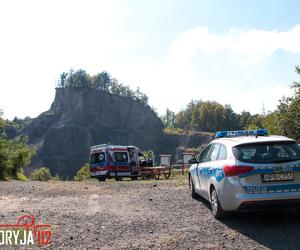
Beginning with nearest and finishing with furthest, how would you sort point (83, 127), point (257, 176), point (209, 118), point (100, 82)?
point (257, 176)
point (83, 127)
point (209, 118)
point (100, 82)

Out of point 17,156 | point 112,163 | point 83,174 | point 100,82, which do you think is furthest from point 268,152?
point 100,82

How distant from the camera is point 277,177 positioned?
709 cm

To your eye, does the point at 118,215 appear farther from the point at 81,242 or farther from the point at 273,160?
the point at 273,160

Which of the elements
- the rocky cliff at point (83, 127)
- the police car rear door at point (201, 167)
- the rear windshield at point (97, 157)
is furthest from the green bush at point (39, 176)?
the rocky cliff at point (83, 127)

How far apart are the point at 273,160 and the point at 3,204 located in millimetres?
7244

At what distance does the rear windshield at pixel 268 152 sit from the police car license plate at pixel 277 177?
10.5 inches

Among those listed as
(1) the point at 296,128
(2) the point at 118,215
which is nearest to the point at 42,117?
(1) the point at 296,128

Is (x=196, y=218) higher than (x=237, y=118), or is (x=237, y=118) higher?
(x=237, y=118)

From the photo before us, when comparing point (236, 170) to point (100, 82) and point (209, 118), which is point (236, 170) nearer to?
point (209, 118)

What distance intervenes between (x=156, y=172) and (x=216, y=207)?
1676 cm

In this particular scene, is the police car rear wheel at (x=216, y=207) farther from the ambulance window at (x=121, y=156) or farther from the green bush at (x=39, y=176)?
the green bush at (x=39, y=176)

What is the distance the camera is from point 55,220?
8172 millimetres

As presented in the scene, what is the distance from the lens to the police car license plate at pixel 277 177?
7.07 meters

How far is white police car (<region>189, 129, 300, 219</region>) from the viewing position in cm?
703
